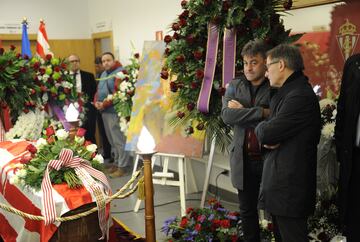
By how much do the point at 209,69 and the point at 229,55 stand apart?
0.17 meters

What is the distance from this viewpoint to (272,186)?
2008mm

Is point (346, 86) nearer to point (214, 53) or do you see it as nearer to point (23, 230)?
point (214, 53)

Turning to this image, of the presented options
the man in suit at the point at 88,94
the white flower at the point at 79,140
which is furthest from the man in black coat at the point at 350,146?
the man in suit at the point at 88,94

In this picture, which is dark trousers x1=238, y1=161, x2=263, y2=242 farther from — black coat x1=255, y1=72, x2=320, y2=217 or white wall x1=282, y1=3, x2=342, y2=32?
white wall x1=282, y1=3, x2=342, y2=32

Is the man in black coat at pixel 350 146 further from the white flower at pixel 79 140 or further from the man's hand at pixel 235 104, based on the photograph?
the white flower at pixel 79 140

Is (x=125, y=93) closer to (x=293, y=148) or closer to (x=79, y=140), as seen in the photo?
(x=79, y=140)

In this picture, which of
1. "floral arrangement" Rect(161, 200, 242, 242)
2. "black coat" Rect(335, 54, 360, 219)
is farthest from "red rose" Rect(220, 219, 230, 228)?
"black coat" Rect(335, 54, 360, 219)

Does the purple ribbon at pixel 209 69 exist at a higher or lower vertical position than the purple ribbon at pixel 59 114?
higher

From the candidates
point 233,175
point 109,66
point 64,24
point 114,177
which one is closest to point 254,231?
point 233,175

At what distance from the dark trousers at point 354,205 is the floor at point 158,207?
4.92 feet

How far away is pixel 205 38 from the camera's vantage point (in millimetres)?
2783

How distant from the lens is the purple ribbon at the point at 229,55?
8.58 feet

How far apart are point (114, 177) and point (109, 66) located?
148 centimetres

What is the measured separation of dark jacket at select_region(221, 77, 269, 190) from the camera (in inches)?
88.7
